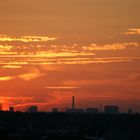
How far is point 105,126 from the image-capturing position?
18025 cm

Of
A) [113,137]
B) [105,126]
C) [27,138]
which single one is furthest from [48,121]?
[27,138]

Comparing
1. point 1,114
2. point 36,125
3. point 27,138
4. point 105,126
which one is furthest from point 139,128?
point 27,138

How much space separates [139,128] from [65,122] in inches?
913

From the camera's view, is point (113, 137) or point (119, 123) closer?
point (113, 137)

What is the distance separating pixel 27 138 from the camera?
399 feet

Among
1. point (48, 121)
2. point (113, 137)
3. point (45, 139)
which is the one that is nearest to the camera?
point (45, 139)

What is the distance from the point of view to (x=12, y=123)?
185m

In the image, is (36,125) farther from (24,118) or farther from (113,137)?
(113,137)

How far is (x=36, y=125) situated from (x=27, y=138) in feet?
200

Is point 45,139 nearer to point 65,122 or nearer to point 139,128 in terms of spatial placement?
point 139,128

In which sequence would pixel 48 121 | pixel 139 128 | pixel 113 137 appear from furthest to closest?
pixel 48 121
pixel 139 128
pixel 113 137

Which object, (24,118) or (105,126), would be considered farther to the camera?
(24,118)

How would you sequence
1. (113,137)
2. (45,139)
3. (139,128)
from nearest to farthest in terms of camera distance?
(45,139) → (113,137) → (139,128)

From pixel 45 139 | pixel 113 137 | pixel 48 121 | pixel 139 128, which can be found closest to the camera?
pixel 45 139
